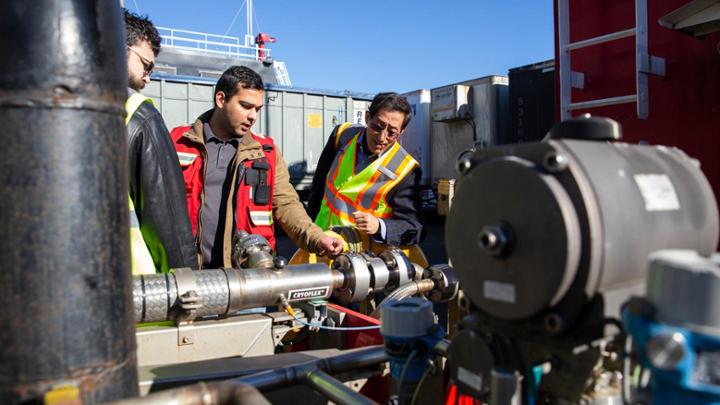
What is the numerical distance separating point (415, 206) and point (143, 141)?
160 cm

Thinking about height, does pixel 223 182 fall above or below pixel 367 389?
above

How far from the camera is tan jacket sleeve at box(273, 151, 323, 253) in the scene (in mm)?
2627

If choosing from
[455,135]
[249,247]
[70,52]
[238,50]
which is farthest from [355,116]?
[70,52]

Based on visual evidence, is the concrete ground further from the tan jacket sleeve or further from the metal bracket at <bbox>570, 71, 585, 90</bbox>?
the tan jacket sleeve

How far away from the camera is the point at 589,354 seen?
0.84 meters

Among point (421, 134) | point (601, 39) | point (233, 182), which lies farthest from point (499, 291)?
point (421, 134)

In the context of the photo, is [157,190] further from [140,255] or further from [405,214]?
[405,214]

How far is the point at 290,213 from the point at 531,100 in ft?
20.8

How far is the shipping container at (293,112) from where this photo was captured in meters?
8.70

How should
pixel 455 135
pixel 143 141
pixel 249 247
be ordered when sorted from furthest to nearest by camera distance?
pixel 455 135, pixel 249 247, pixel 143 141

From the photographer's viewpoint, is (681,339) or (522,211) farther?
(522,211)

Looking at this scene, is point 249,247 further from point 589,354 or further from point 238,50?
point 238,50

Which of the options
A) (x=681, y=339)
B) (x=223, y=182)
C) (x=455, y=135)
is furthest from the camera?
(x=455, y=135)

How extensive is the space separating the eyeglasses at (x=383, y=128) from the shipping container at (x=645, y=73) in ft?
4.51
